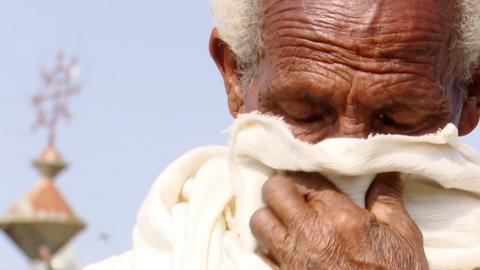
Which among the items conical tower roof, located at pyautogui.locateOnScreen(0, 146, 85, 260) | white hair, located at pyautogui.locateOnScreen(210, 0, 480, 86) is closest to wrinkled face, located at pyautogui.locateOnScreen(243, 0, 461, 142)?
white hair, located at pyautogui.locateOnScreen(210, 0, 480, 86)

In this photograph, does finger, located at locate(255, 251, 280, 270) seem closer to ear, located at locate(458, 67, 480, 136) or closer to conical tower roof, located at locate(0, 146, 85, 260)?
ear, located at locate(458, 67, 480, 136)

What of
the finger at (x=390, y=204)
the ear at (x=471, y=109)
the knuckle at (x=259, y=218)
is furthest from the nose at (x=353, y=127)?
the ear at (x=471, y=109)

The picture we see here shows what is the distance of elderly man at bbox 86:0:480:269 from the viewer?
9.36 feet

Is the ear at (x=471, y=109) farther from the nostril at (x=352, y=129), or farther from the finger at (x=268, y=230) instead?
the finger at (x=268, y=230)

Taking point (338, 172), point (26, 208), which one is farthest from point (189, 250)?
point (26, 208)

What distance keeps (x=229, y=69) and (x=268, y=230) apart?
0.72 m

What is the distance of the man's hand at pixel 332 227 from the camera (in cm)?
281

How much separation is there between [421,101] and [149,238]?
2.29 ft

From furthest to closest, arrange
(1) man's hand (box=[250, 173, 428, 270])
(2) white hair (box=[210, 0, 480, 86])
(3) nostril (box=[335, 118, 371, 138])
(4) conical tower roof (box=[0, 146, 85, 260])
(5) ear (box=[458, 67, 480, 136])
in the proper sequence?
(4) conical tower roof (box=[0, 146, 85, 260]) < (5) ear (box=[458, 67, 480, 136]) < (2) white hair (box=[210, 0, 480, 86]) < (3) nostril (box=[335, 118, 371, 138]) < (1) man's hand (box=[250, 173, 428, 270])

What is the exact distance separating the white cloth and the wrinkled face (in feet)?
0.27

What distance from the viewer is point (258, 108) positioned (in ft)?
10.6

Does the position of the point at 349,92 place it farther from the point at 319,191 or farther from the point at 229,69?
the point at 229,69

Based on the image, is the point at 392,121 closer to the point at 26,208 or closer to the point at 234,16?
the point at 234,16

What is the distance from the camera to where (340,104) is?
3076 mm
